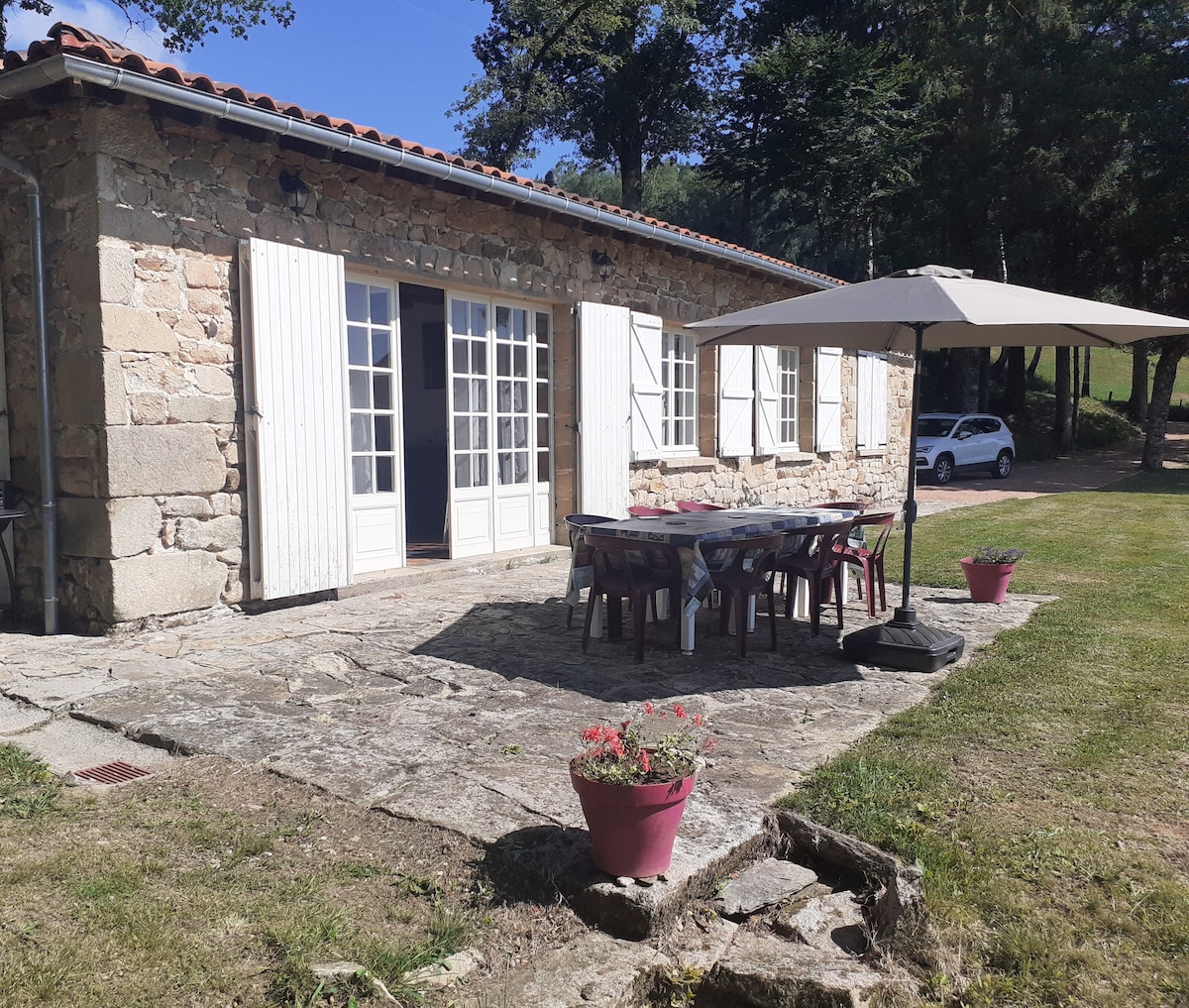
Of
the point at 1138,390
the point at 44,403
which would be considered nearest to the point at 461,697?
the point at 44,403

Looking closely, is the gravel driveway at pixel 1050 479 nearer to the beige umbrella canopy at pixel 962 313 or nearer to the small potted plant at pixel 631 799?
the beige umbrella canopy at pixel 962 313

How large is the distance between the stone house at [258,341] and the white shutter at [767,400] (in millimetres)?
2407

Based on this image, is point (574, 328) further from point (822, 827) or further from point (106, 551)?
point (822, 827)

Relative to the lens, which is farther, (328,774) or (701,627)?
(701,627)

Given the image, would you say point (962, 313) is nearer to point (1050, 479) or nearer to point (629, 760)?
point (629, 760)

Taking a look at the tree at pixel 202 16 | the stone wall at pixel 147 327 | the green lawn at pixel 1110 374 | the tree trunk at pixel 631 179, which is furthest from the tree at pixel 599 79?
the stone wall at pixel 147 327

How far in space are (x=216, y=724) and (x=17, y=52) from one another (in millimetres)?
3321

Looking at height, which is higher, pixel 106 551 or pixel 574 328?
pixel 574 328

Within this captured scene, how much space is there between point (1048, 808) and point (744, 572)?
212 cm

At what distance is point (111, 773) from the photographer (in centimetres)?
313

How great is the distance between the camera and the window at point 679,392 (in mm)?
9406

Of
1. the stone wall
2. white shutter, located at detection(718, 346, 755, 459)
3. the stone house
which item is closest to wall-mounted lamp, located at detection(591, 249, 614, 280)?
the stone house

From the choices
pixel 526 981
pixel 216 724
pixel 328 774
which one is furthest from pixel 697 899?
pixel 216 724

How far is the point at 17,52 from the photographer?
4.43 meters
